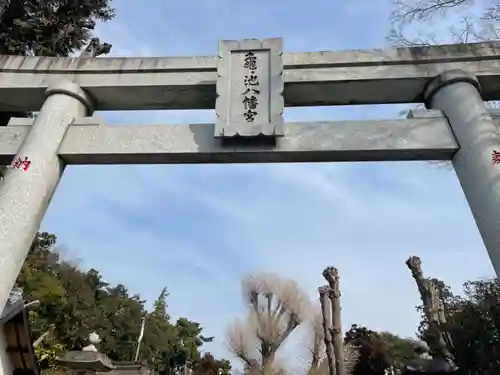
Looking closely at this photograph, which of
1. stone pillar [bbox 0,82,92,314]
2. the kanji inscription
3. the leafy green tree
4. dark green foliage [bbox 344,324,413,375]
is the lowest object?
stone pillar [bbox 0,82,92,314]

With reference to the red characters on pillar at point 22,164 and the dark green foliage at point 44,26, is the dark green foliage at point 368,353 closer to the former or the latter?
the dark green foliage at point 44,26

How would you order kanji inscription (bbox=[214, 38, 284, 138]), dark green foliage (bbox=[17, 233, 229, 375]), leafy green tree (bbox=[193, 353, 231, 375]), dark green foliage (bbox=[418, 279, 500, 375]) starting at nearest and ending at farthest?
kanji inscription (bbox=[214, 38, 284, 138]), dark green foliage (bbox=[418, 279, 500, 375]), dark green foliage (bbox=[17, 233, 229, 375]), leafy green tree (bbox=[193, 353, 231, 375])

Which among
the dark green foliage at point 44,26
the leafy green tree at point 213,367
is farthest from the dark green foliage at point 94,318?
the dark green foliage at point 44,26

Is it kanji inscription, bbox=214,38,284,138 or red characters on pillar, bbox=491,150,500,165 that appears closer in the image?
red characters on pillar, bbox=491,150,500,165

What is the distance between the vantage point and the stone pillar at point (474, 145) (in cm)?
422

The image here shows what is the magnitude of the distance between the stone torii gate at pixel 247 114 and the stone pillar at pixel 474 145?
0.04 ft

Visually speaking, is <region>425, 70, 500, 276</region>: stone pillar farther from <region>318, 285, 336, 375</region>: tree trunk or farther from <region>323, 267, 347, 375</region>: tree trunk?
<region>318, 285, 336, 375</region>: tree trunk

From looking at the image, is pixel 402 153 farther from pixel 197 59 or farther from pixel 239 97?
pixel 197 59

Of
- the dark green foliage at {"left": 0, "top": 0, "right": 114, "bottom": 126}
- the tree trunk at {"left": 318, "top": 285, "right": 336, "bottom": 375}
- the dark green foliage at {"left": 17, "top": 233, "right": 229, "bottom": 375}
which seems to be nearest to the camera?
the dark green foliage at {"left": 0, "top": 0, "right": 114, "bottom": 126}

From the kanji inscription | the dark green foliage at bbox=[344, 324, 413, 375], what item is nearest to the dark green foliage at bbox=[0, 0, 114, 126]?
the kanji inscription

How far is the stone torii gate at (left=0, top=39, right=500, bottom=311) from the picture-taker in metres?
4.66

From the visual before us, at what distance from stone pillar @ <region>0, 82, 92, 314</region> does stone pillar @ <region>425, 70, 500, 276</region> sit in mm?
4377

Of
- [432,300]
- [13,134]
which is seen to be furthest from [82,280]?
[13,134]

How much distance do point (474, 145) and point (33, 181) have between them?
15.1ft
